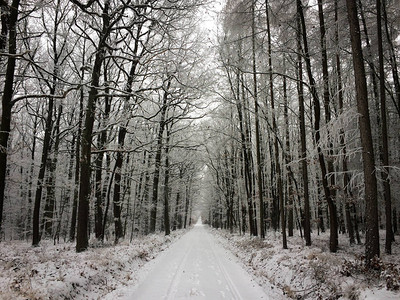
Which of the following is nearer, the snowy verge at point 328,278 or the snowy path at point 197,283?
the snowy verge at point 328,278

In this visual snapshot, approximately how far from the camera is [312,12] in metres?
12.5

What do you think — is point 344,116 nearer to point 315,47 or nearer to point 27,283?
point 315,47

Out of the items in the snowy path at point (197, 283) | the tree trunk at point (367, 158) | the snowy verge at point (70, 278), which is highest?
the tree trunk at point (367, 158)

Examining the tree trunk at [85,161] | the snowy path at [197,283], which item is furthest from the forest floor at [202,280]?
the tree trunk at [85,161]

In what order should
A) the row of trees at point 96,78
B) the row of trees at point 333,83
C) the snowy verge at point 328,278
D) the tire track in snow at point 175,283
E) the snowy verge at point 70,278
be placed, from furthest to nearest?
the row of trees at point 96,78 → the row of trees at point 333,83 → the tire track in snow at point 175,283 → the snowy verge at point 70,278 → the snowy verge at point 328,278

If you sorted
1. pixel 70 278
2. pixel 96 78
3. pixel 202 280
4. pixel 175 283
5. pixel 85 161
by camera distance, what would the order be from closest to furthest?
pixel 70 278
pixel 175 283
pixel 202 280
pixel 85 161
pixel 96 78

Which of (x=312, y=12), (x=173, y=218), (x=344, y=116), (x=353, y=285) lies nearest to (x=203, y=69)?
(x=312, y=12)

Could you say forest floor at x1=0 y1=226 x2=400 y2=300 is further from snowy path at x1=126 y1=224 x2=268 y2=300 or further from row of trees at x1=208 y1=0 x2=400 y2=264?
row of trees at x1=208 y1=0 x2=400 y2=264

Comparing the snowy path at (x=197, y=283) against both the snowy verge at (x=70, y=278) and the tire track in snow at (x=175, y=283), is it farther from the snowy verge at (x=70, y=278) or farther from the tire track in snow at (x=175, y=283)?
the snowy verge at (x=70, y=278)

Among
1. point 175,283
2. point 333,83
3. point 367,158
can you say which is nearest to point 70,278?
point 175,283

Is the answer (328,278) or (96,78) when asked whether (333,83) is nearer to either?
(328,278)

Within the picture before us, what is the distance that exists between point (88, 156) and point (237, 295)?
25.3 feet

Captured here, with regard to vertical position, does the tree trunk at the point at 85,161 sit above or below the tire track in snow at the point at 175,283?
above

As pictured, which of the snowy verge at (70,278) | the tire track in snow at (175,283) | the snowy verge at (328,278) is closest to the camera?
the snowy verge at (328,278)
